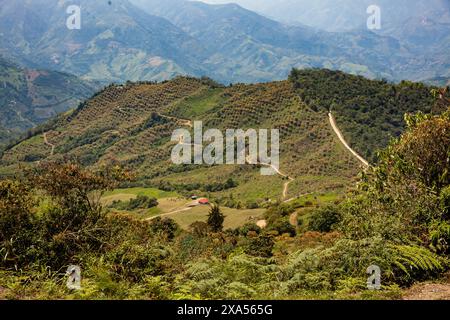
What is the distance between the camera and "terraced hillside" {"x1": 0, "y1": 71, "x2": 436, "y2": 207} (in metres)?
83.3

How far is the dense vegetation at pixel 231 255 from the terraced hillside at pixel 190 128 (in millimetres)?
39129

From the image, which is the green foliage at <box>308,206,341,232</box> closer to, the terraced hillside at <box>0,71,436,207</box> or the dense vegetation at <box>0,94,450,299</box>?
A: the dense vegetation at <box>0,94,450,299</box>

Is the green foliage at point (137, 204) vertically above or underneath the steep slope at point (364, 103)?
underneath

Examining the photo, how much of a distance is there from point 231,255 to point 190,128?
374 feet

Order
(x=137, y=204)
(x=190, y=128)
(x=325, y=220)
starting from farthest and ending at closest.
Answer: (x=190, y=128) < (x=137, y=204) < (x=325, y=220)

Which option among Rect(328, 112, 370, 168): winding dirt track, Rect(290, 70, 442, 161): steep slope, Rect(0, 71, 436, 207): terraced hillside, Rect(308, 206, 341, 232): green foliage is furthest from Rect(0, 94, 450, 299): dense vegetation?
Rect(290, 70, 442, 161): steep slope

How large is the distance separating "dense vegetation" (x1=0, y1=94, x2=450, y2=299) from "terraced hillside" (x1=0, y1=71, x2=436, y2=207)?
128ft

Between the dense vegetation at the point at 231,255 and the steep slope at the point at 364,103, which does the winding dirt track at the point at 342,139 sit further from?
the dense vegetation at the point at 231,255

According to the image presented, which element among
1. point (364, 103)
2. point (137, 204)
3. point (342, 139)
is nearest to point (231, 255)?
point (137, 204)

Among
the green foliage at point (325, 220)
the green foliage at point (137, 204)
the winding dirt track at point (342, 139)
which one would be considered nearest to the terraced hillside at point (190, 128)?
the winding dirt track at point (342, 139)

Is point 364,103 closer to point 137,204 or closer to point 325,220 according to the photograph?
point 137,204

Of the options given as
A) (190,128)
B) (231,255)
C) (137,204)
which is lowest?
(137,204)

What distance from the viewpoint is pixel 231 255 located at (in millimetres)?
13969

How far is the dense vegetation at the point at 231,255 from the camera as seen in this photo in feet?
32.2
